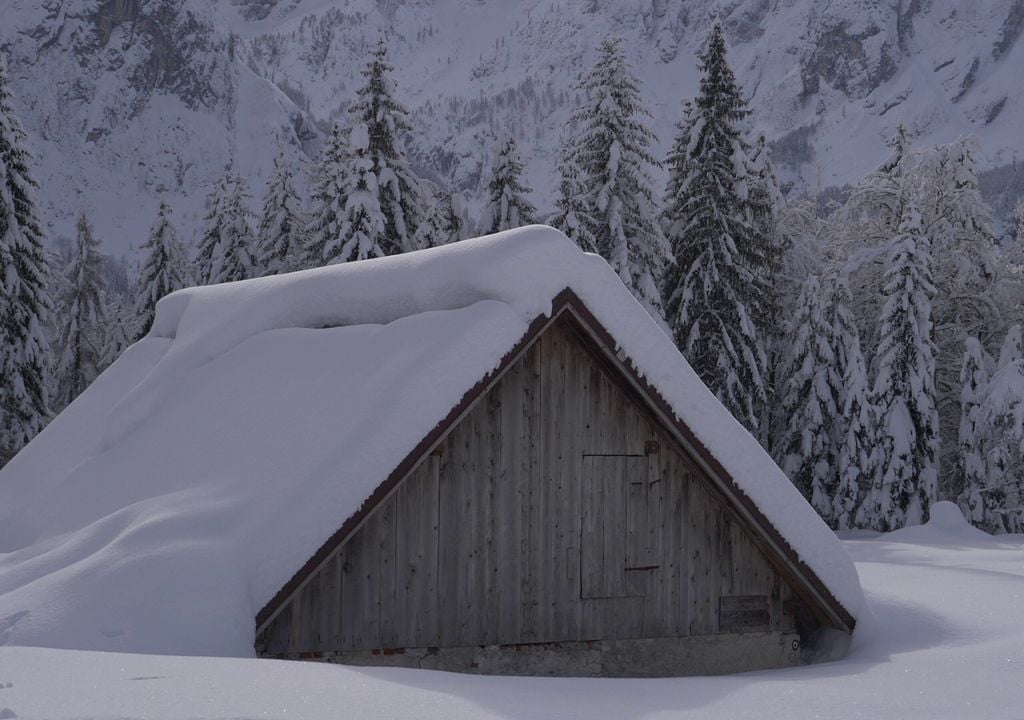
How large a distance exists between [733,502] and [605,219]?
2048 cm

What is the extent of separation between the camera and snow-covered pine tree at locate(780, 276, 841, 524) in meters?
30.1

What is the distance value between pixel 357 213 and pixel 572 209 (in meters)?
5.77

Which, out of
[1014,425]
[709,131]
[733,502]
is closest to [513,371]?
[733,502]

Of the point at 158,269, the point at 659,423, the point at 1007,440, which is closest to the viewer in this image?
the point at 659,423

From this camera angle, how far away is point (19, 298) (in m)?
28.7

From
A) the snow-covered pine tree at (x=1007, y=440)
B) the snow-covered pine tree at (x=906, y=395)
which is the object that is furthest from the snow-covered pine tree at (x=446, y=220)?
the snow-covered pine tree at (x=1007, y=440)

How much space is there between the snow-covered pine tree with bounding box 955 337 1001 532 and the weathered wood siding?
19141 mm

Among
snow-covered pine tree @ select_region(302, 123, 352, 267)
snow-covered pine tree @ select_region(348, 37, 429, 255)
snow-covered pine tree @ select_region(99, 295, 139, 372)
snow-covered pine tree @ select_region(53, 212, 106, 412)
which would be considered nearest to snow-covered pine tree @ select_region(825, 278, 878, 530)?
snow-covered pine tree @ select_region(348, 37, 429, 255)

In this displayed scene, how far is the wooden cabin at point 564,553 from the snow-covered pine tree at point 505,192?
2254 centimetres

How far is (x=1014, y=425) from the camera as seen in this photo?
83.8 ft

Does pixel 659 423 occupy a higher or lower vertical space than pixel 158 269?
lower

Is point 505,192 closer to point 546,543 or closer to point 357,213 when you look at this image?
point 357,213

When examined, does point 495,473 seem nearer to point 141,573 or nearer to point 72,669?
point 141,573

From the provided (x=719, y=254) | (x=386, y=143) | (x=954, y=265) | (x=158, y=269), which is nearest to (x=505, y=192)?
(x=386, y=143)
